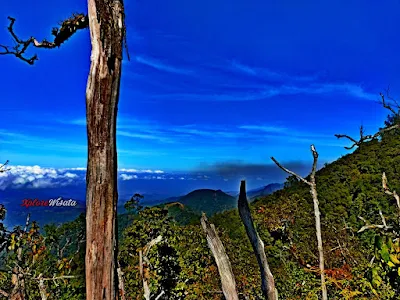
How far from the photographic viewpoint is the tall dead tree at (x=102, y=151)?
7.38 ft

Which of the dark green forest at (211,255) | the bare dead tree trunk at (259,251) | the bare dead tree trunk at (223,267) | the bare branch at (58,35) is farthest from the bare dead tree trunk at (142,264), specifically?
the bare branch at (58,35)

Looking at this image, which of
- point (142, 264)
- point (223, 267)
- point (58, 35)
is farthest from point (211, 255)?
point (58, 35)

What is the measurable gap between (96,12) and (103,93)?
1.68 feet

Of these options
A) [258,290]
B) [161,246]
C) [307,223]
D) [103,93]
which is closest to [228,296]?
[103,93]

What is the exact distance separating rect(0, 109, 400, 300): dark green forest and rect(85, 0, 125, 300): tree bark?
1809 mm

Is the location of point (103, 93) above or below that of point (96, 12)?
below

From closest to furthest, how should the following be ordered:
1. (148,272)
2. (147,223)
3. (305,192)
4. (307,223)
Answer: (148,272)
(147,223)
(307,223)
(305,192)

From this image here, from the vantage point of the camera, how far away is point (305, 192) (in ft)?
67.0

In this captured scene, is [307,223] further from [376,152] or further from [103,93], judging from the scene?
[103,93]

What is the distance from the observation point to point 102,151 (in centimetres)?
229

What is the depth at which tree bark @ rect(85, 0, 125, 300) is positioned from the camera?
2.25m

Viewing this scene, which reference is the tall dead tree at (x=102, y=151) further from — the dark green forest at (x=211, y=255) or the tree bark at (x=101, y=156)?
the dark green forest at (x=211, y=255)

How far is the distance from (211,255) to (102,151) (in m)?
9.26

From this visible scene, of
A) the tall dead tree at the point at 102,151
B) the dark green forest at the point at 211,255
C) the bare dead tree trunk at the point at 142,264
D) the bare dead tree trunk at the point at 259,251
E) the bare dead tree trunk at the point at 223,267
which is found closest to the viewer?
the tall dead tree at the point at 102,151
